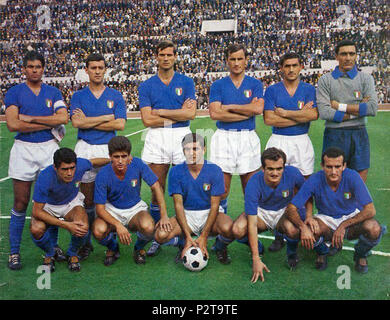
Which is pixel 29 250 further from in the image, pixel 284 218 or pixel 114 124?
pixel 284 218

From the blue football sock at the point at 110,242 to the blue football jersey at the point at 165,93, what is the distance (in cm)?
142

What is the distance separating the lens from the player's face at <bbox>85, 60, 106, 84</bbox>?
4277 millimetres

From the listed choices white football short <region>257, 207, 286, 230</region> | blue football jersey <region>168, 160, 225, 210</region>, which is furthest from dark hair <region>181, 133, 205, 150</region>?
white football short <region>257, 207, 286, 230</region>

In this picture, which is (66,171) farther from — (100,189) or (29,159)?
(29,159)

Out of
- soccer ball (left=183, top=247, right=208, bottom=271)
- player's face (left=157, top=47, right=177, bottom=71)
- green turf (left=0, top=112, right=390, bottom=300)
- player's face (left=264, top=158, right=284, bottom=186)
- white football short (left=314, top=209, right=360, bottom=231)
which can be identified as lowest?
green turf (left=0, top=112, right=390, bottom=300)

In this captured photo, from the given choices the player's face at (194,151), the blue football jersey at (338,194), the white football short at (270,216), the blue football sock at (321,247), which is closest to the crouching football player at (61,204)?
the player's face at (194,151)

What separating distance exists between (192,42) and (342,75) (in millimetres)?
13130

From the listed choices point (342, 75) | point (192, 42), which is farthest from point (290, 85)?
point (192, 42)

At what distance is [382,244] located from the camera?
4348mm

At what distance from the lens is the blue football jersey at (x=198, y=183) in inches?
158

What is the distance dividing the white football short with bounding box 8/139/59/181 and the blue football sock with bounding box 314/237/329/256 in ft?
9.15

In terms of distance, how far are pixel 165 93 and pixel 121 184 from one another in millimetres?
1143

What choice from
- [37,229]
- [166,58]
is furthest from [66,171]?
[166,58]

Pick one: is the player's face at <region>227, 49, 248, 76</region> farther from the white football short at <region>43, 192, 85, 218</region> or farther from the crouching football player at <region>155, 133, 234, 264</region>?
the white football short at <region>43, 192, 85, 218</region>
